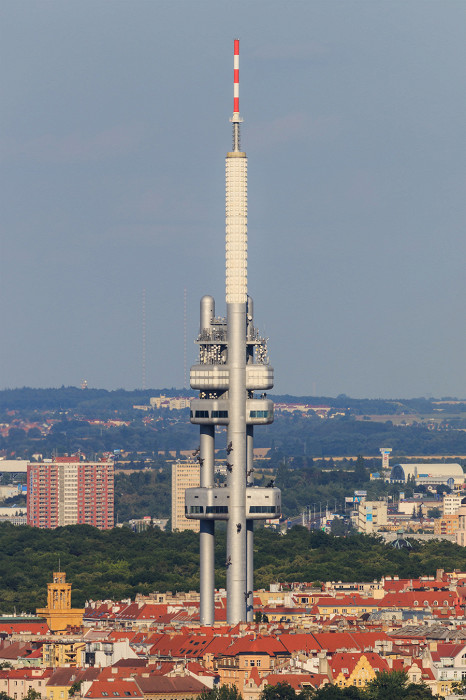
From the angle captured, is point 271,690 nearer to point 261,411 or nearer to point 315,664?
point 315,664

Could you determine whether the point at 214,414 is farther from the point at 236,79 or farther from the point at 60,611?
the point at 60,611

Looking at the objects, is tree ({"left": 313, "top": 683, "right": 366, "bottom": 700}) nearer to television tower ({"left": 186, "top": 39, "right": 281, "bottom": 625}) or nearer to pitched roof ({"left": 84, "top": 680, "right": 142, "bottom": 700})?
pitched roof ({"left": 84, "top": 680, "right": 142, "bottom": 700})

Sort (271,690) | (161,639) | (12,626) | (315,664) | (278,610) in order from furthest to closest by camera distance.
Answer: (278,610)
(12,626)
(161,639)
(315,664)
(271,690)

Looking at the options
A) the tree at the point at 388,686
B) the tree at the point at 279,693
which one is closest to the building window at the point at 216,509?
the tree at the point at 388,686

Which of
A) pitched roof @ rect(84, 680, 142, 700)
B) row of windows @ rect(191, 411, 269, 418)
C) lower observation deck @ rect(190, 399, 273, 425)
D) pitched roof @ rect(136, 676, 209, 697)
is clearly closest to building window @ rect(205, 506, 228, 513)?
lower observation deck @ rect(190, 399, 273, 425)

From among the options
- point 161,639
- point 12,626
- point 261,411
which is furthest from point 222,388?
point 12,626

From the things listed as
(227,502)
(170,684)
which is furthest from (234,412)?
(170,684)
